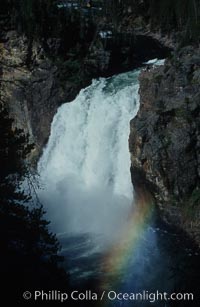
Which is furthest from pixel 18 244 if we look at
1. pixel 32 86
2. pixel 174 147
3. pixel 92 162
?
pixel 32 86

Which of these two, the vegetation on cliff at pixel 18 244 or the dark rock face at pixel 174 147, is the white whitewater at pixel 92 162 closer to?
the dark rock face at pixel 174 147

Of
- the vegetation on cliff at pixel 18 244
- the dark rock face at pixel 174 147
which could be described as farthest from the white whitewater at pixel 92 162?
the vegetation on cliff at pixel 18 244

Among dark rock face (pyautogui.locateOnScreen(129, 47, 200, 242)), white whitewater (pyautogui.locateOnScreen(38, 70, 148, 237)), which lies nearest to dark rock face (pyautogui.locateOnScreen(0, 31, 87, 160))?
white whitewater (pyautogui.locateOnScreen(38, 70, 148, 237))

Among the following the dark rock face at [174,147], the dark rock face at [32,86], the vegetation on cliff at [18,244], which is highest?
the dark rock face at [32,86]

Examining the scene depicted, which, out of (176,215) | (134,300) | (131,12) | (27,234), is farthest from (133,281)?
(131,12)

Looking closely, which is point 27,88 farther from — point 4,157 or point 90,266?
point 4,157

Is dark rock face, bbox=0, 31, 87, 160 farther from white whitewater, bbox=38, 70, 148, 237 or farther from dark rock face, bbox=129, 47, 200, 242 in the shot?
dark rock face, bbox=129, 47, 200, 242
